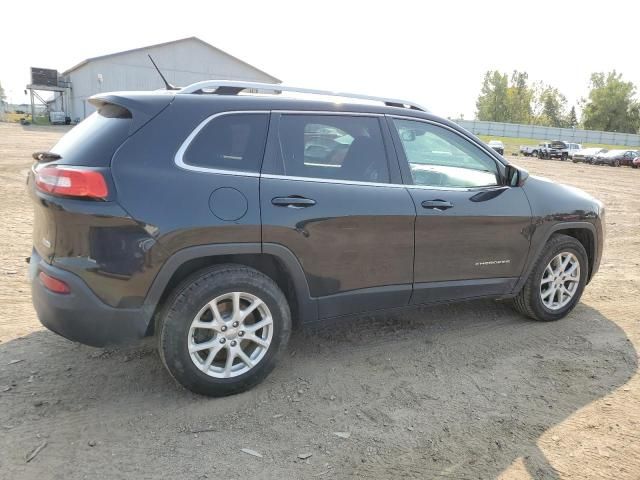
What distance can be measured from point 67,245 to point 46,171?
464 mm

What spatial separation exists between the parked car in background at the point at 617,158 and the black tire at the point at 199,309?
45622 mm

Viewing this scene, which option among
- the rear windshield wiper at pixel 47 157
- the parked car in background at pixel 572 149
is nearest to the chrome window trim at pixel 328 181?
the rear windshield wiper at pixel 47 157

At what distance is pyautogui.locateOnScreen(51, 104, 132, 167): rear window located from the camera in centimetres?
288

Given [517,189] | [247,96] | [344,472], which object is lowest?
[344,472]

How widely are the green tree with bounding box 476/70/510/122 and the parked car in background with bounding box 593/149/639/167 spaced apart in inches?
2473

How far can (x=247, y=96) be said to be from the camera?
10.9 feet

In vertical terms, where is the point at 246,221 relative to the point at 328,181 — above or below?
below

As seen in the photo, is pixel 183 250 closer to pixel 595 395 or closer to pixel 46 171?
pixel 46 171

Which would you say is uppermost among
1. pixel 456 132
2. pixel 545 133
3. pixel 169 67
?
pixel 169 67

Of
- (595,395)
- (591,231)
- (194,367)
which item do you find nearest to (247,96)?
(194,367)

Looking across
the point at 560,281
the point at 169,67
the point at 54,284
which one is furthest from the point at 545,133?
the point at 54,284

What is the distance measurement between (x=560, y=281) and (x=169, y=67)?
46350 millimetres

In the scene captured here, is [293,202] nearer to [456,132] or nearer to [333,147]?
[333,147]

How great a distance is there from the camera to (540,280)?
4.45 meters
